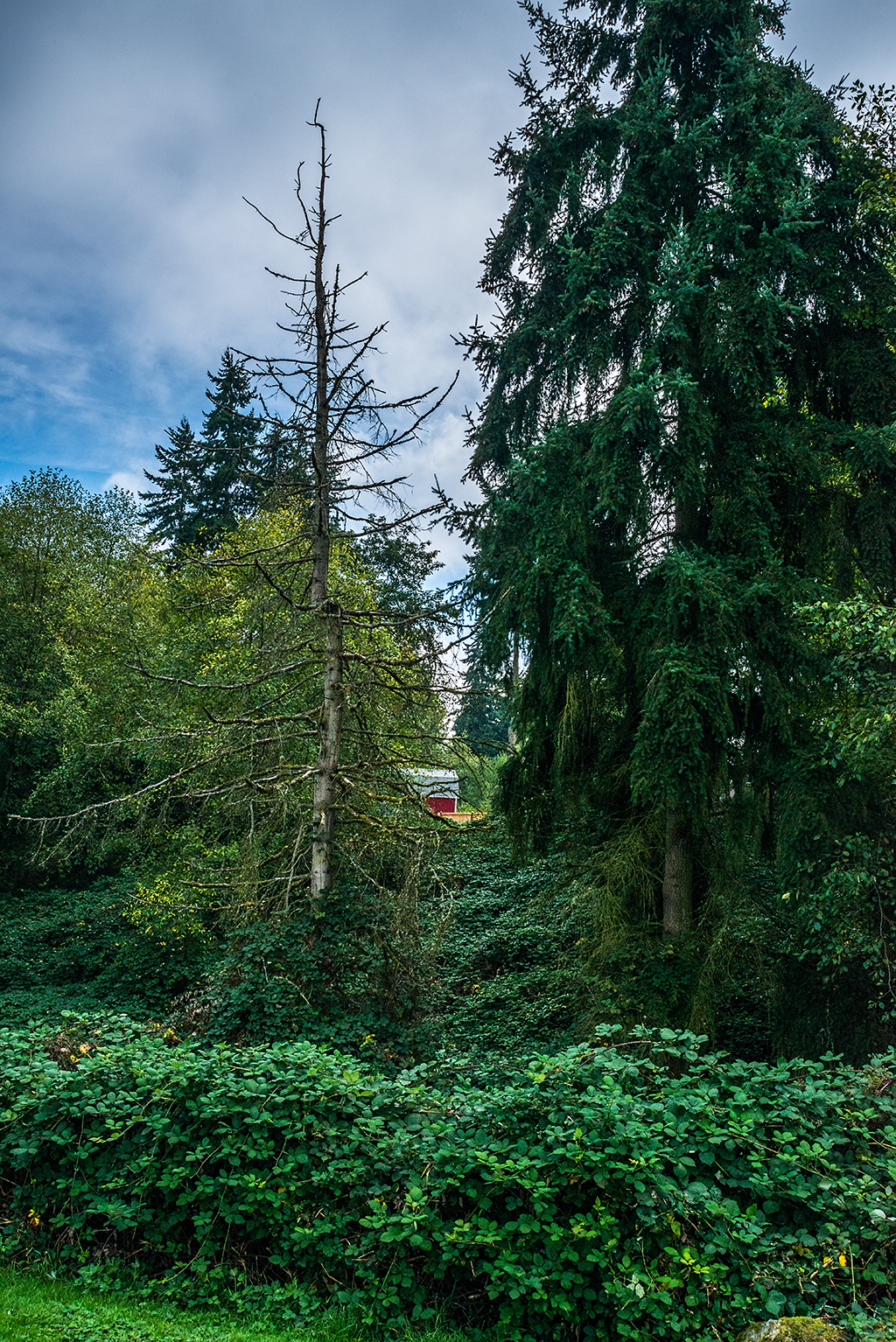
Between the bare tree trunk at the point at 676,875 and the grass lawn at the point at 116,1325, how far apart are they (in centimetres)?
504

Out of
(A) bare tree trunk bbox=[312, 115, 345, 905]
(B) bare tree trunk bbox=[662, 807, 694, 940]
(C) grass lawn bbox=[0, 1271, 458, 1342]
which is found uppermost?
(A) bare tree trunk bbox=[312, 115, 345, 905]

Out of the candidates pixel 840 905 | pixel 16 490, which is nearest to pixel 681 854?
pixel 840 905

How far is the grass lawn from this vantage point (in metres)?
3.22

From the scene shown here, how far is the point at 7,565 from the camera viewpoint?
64.1 feet

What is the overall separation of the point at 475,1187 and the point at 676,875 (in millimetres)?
4983

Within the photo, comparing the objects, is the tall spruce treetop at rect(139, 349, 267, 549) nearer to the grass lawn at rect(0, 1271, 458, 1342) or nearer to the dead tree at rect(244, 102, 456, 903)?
the dead tree at rect(244, 102, 456, 903)

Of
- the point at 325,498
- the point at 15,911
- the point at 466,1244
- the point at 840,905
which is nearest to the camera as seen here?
the point at 466,1244

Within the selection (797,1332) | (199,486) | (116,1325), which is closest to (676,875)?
(797,1332)

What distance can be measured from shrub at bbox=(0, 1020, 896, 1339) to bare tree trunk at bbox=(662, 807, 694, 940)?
3.65m

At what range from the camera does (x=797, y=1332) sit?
9.51 feet

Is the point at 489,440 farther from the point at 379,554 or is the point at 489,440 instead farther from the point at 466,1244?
the point at 466,1244

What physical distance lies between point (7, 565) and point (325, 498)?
15870 mm

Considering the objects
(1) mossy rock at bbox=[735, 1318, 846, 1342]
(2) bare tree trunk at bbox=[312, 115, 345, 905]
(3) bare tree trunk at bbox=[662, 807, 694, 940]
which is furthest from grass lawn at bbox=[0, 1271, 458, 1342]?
(3) bare tree trunk at bbox=[662, 807, 694, 940]

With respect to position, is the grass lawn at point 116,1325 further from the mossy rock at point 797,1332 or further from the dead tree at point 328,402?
the dead tree at point 328,402
